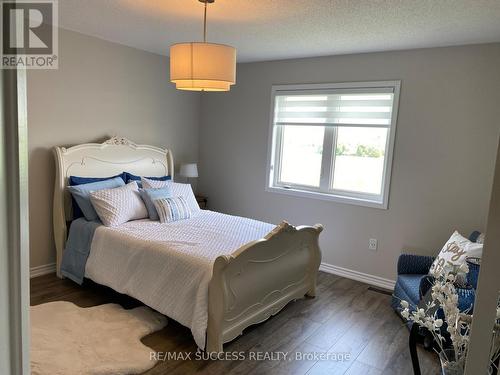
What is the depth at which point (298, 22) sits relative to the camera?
2807mm

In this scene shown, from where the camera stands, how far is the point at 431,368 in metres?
2.43

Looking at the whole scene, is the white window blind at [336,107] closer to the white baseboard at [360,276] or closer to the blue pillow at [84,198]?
the white baseboard at [360,276]

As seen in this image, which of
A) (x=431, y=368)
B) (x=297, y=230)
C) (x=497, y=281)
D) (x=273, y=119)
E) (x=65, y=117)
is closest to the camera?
(x=497, y=281)

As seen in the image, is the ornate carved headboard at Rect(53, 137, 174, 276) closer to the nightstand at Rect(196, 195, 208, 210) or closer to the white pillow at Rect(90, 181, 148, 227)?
the white pillow at Rect(90, 181, 148, 227)

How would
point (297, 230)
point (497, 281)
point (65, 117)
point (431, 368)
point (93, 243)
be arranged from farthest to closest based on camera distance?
point (65, 117) < point (93, 243) < point (297, 230) < point (431, 368) < point (497, 281)

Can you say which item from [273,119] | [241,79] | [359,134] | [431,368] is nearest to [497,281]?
[431,368]

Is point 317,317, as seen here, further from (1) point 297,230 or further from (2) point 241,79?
(2) point 241,79

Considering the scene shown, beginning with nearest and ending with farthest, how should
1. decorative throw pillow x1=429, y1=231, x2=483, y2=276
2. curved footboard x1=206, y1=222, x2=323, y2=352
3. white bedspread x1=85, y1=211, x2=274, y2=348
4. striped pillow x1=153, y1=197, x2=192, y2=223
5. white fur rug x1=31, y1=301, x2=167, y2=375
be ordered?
white fur rug x1=31, y1=301, x2=167, y2=375 < curved footboard x1=206, y1=222, x2=323, y2=352 < white bedspread x1=85, y1=211, x2=274, y2=348 < decorative throw pillow x1=429, y1=231, x2=483, y2=276 < striped pillow x1=153, y1=197, x2=192, y2=223

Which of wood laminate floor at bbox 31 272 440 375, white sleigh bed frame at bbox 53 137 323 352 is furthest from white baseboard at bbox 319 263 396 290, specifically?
white sleigh bed frame at bbox 53 137 323 352

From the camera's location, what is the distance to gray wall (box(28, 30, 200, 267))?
3.36 metres

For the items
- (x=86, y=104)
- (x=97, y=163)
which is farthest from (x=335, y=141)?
(x=86, y=104)

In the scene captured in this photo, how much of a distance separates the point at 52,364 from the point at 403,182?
3232 millimetres

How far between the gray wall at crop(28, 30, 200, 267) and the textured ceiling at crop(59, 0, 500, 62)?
0.27m

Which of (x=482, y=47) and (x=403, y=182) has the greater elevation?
(x=482, y=47)
